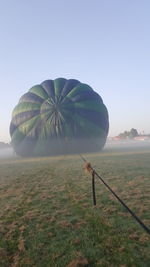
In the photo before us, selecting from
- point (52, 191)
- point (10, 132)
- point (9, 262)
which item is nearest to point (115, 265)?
point (9, 262)

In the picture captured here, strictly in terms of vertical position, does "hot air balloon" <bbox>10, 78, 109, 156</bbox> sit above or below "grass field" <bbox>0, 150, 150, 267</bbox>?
above

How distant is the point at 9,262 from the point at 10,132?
83.6 ft

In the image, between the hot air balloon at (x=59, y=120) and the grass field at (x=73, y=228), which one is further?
the hot air balloon at (x=59, y=120)

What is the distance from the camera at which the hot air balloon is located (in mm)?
23641

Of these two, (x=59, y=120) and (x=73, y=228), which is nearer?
(x=73, y=228)

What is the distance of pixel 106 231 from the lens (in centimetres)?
416

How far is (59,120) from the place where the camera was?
23.5m

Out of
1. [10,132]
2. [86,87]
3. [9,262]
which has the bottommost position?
[9,262]

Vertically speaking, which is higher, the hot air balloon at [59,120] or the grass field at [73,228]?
the hot air balloon at [59,120]

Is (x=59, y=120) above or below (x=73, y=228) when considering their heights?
above

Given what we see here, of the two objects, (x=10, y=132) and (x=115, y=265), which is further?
(x=10, y=132)

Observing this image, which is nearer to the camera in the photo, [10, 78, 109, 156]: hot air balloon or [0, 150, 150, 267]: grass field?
[0, 150, 150, 267]: grass field

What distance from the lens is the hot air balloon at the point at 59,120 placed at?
23.6m

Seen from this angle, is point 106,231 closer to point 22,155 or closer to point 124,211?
point 124,211
